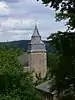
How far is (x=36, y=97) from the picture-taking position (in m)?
22.7

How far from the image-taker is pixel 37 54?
107312 millimetres

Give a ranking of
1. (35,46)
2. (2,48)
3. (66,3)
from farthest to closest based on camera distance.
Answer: (35,46) → (2,48) → (66,3)

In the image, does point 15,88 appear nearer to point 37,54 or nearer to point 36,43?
point 36,43

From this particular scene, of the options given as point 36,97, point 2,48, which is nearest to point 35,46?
point 2,48

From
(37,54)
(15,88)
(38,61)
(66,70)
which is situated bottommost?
(38,61)

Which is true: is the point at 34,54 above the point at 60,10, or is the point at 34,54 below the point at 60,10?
below

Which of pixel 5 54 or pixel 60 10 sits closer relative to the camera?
pixel 60 10

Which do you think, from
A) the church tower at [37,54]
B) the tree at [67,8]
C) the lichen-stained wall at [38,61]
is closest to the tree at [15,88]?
the tree at [67,8]

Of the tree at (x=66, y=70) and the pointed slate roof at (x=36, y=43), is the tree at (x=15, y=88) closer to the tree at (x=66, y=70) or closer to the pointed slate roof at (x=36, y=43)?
the tree at (x=66, y=70)

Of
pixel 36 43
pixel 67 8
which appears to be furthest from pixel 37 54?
pixel 67 8

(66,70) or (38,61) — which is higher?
(66,70)

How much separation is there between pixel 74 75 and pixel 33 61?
96.2 meters

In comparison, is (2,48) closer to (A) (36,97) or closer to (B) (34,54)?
(A) (36,97)

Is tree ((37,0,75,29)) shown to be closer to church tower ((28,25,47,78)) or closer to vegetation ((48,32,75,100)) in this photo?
vegetation ((48,32,75,100))
